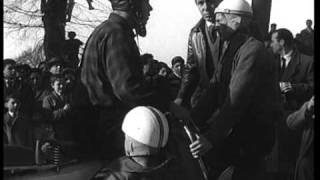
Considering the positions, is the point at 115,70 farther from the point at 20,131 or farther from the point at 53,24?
the point at 20,131

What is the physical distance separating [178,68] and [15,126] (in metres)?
1.14

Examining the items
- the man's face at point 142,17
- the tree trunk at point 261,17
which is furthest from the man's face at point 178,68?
the tree trunk at point 261,17

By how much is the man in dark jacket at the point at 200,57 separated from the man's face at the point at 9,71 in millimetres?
1105

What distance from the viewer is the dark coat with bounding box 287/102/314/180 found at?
585 cm

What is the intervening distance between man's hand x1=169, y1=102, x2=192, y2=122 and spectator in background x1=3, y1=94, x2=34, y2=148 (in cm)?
92

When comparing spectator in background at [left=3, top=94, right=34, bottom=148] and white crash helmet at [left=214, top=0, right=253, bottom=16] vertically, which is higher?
white crash helmet at [left=214, top=0, right=253, bottom=16]

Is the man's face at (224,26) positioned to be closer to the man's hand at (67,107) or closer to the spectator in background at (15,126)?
the man's hand at (67,107)

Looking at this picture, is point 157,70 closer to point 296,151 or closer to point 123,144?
point 123,144

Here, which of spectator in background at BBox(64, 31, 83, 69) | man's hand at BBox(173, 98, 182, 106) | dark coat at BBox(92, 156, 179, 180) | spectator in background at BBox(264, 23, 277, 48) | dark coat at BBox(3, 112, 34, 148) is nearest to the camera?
dark coat at BBox(92, 156, 179, 180)

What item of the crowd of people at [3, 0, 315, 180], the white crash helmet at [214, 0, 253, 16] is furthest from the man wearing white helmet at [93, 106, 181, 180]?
the white crash helmet at [214, 0, 253, 16]

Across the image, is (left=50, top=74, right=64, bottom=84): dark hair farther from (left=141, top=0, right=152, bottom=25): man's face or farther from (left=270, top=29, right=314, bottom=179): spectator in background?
(left=270, top=29, right=314, bottom=179): spectator in background

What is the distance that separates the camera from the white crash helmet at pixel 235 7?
18.9 ft

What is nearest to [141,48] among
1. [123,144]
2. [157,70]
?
[157,70]

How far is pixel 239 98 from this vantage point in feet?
18.9
